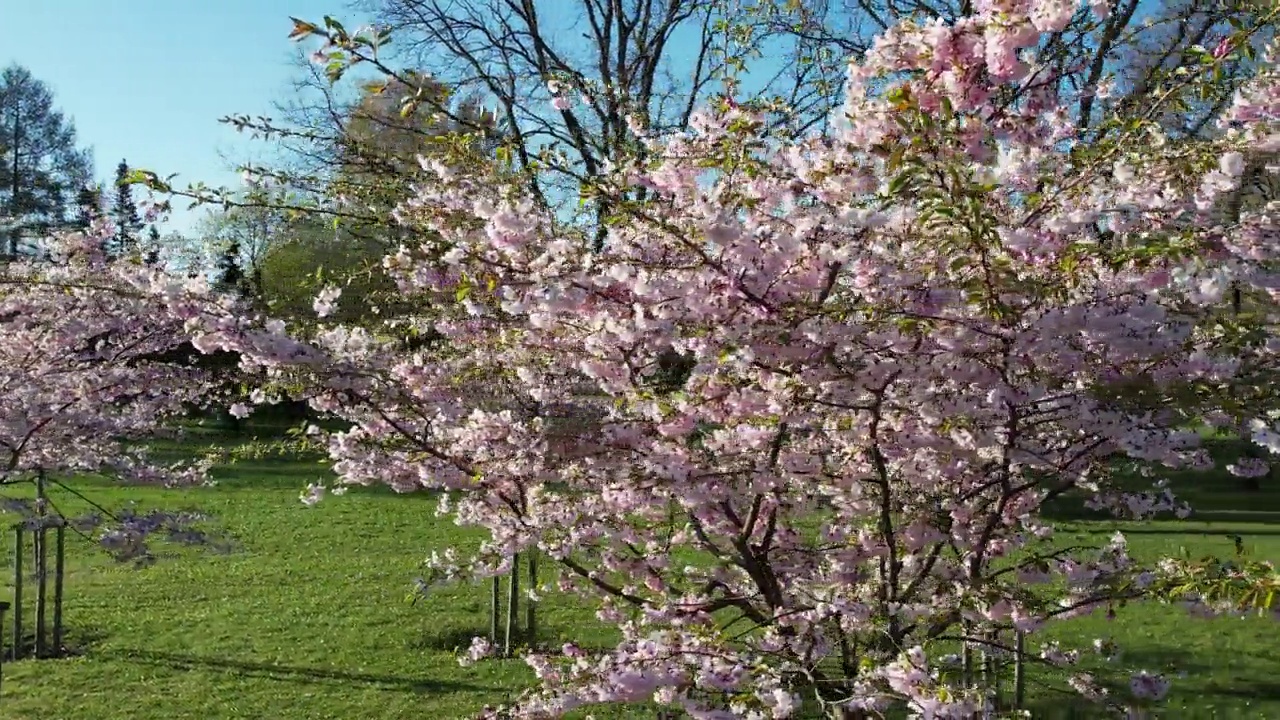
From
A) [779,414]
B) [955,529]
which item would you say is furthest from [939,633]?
[779,414]

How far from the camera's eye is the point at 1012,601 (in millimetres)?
3184

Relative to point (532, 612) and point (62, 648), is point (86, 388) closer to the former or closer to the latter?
point (62, 648)

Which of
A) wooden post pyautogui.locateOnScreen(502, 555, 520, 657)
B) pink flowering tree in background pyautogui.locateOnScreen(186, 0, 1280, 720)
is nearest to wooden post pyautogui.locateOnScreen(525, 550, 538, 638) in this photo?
wooden post pyautogui.locateOnScreen(502, 555, 520, 657)

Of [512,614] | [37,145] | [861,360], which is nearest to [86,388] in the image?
[512,614]

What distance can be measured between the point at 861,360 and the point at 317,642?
6.08 metres

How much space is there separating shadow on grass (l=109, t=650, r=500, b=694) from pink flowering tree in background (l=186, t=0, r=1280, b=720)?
9.97 feet

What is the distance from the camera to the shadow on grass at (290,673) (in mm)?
6621

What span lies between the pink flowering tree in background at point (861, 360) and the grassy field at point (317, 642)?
156 cm

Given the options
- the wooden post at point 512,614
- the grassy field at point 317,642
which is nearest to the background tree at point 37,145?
the grassy field at point 317,642

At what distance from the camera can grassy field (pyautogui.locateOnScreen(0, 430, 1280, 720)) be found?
6.29 metres

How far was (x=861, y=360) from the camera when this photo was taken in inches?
119

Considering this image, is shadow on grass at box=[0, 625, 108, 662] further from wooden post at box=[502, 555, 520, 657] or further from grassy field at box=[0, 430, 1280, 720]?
wooden post at box=[502, 555, 520, 657]

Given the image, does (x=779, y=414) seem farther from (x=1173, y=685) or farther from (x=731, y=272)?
(x=1173, y=685)

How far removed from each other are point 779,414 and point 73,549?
11.0 meters
